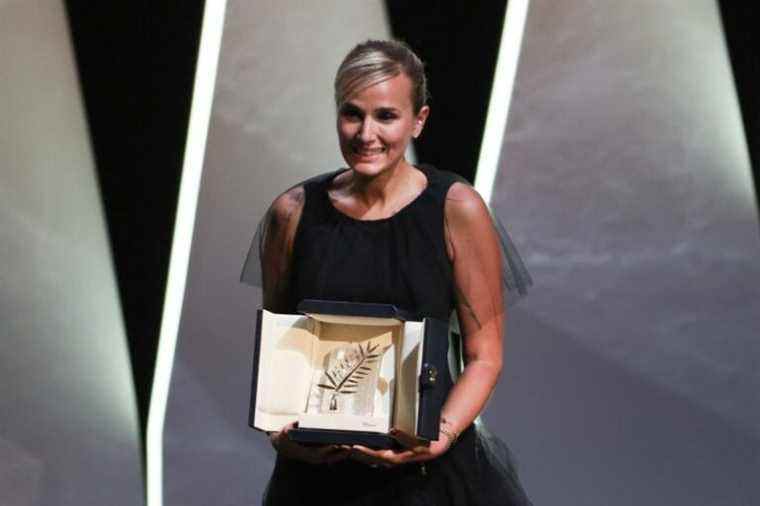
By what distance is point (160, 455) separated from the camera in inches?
104

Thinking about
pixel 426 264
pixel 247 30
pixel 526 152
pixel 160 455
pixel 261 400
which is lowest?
pixel 160 455

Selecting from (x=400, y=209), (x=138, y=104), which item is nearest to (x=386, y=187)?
(x=400, y=209)

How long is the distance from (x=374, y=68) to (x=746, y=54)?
1.31 metres

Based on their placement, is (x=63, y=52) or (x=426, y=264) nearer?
(x=426, y=264)

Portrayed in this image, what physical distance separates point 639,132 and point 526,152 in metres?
0.23

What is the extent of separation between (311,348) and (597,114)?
3.94 ft

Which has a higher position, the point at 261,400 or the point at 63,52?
the point at 63,52

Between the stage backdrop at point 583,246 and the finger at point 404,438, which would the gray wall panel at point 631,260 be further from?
the finger at point 404,438

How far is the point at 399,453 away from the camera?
147cm

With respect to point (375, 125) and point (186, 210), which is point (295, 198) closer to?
point (375, 125)

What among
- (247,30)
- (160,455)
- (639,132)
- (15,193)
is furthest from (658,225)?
(15,193)

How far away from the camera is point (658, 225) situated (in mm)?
2590

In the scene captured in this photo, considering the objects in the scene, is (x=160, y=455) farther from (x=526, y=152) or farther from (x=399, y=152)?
(x=399, y=152)

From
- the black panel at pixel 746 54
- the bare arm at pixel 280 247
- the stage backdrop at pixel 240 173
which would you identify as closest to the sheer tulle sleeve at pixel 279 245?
the bare arm at pixel 280 247
